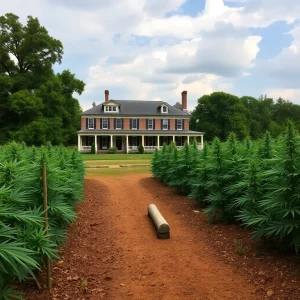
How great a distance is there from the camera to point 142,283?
504cm

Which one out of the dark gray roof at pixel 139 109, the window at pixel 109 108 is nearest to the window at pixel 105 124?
the dark gray roof at pixel 139 109

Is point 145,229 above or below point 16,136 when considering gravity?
below

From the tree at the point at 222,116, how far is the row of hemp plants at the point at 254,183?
51.9 metres

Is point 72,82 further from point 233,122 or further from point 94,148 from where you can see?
point 233,122

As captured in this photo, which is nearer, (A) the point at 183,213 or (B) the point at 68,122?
(A) the point at 183,213

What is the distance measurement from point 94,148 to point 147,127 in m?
9.04

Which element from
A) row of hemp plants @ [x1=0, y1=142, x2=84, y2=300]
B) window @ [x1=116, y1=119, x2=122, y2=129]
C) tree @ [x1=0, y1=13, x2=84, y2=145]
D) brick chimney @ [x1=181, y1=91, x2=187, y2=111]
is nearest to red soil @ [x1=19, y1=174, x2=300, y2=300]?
row of hemp plants @ [x1=0, y1=142, x2=84, y2=300]

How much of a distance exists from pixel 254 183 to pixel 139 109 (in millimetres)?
45888

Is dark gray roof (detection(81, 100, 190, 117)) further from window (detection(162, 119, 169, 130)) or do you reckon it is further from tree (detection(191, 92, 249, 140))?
tree (detection(191, 92, 249, 140))

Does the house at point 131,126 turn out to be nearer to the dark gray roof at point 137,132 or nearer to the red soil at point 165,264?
the dark gray roof at point 137,132

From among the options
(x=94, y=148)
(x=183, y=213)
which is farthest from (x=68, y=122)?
(x=183, y=213)

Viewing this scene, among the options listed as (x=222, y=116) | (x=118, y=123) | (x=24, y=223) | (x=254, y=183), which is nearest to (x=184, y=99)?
(x=222, y=116)

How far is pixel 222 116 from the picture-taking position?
64.8 metres

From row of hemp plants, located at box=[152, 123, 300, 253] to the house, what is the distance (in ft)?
118
